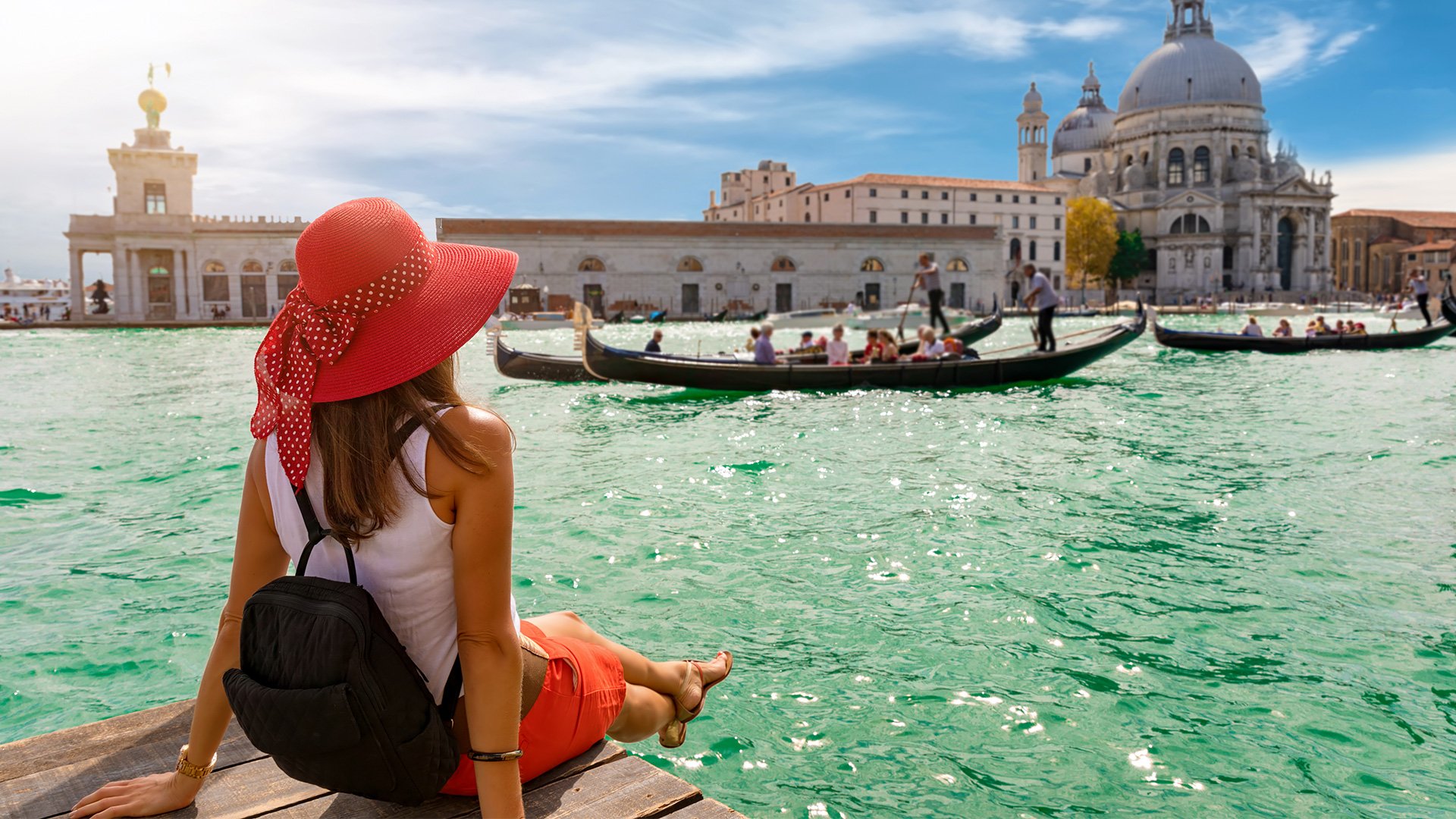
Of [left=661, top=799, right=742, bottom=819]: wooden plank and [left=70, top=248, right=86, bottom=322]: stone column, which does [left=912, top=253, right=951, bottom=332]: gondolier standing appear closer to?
[left=661, top=799, right=742, bottom=819]: wooden plank

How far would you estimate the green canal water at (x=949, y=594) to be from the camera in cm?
326

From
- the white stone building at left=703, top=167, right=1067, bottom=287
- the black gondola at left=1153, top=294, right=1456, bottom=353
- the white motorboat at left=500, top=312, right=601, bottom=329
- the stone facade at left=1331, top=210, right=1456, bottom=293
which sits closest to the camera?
the black gondola at left=1153, top=294, right=1456, bottom=353

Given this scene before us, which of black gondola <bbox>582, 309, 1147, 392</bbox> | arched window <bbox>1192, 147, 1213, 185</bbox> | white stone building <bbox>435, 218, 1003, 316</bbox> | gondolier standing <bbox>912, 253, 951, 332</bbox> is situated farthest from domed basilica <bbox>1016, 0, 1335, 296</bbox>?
black gondola <bbox>582, 309, 1147, 392</bbox>

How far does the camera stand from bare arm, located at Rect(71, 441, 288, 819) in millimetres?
1698

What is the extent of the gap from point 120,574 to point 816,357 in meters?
11.6

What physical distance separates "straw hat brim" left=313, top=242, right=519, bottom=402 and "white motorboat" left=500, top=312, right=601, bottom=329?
1385 inches

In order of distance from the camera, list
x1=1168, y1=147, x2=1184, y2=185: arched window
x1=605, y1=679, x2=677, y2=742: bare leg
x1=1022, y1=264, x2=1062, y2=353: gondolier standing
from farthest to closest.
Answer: x1=1168, y1=147, x2=1184, y2=185: arched window, x1=1022, y1=264, x2=1062, y2=353: gondolier standing, x1=605, y1=679, x2=677, y2=742: bare leg

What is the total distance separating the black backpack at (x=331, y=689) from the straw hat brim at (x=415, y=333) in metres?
0.20

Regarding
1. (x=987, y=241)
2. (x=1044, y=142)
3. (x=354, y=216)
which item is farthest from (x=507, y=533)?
(x=1044, y=142)

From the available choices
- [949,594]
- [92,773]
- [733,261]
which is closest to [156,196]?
[733,261]

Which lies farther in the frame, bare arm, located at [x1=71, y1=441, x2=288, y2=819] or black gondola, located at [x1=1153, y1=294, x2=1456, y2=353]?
black gondola, located at [x1=1153, y1=294, x2=1456, y2=353]

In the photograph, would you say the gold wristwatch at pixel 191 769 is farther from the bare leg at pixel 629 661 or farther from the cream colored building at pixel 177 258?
the cream colored building at pixel 177 258

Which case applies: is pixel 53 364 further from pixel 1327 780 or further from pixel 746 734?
pixel 1327 780

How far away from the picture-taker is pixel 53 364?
68.2 ft
